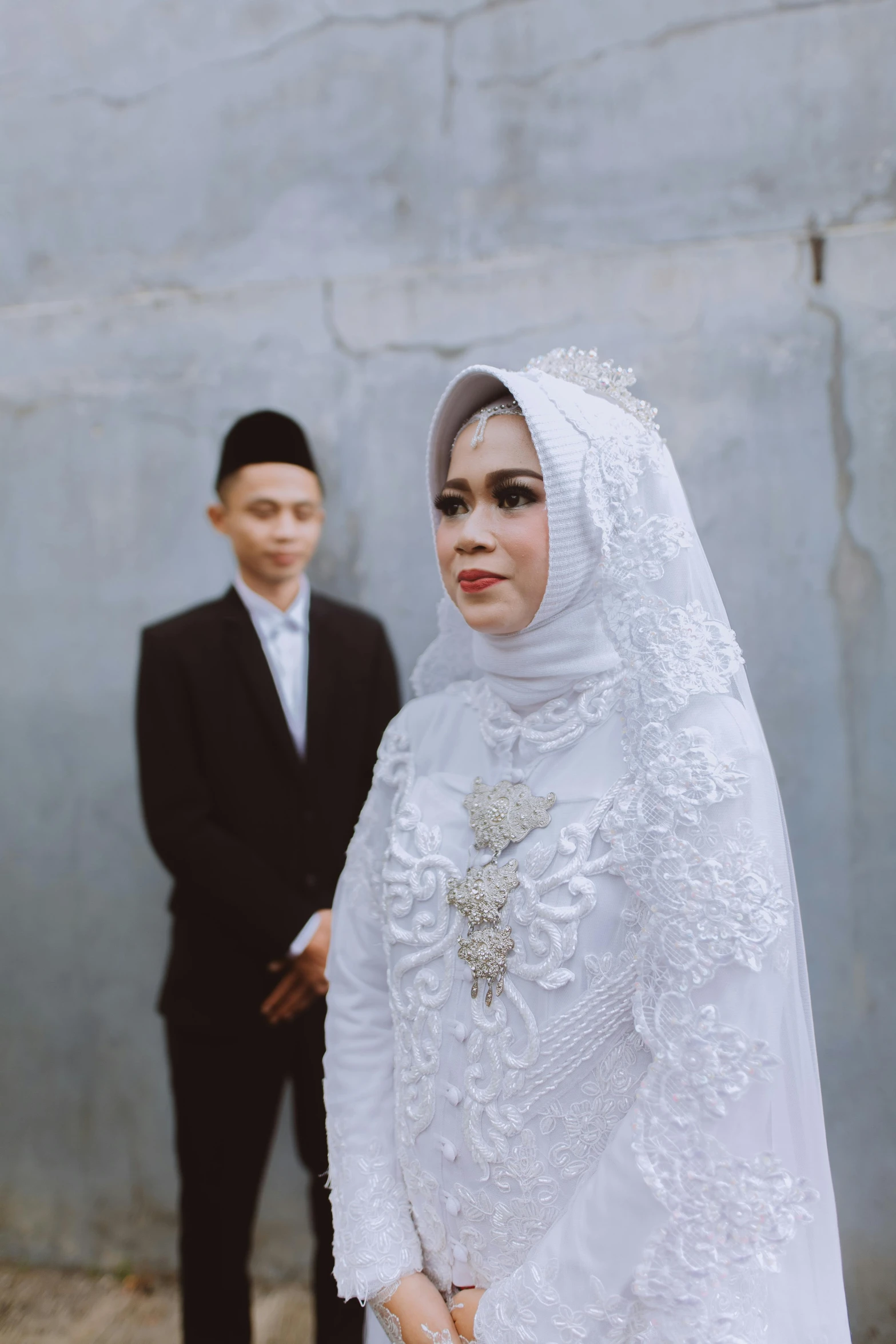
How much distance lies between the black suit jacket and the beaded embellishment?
43.2 inches

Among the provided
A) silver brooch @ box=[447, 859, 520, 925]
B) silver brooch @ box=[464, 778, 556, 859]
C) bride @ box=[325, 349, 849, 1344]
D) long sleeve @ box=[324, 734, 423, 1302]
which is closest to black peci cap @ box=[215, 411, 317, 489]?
bride @ box=[325, 349, 849, 1344]

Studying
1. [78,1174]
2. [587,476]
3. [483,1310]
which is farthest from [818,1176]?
[78,1174]

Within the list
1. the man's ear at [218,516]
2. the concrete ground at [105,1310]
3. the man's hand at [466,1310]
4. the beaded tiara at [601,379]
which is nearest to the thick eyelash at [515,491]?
the beaded tiara at [601,379]

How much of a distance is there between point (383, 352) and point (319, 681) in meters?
1.02

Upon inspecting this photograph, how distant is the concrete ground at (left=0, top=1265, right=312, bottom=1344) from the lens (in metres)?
2.95

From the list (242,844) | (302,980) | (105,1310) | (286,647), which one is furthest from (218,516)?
(105,1310)

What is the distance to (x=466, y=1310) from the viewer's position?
1426mm

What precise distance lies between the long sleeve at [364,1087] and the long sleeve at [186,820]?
25.9 inches

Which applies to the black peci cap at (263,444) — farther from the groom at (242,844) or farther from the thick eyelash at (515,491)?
the thick eyelash at (515,491)

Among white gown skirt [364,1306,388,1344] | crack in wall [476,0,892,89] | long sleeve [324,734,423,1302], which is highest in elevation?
crack in wall [476,0,892,89]

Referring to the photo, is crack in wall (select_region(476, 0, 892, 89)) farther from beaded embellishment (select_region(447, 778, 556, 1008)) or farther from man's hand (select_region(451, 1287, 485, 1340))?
man's hand (select_region(451, 1287, 485, 1340))

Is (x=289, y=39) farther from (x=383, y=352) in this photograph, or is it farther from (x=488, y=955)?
(x=488, y=955)

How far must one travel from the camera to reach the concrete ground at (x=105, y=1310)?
2.95 m

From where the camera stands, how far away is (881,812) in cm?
264
